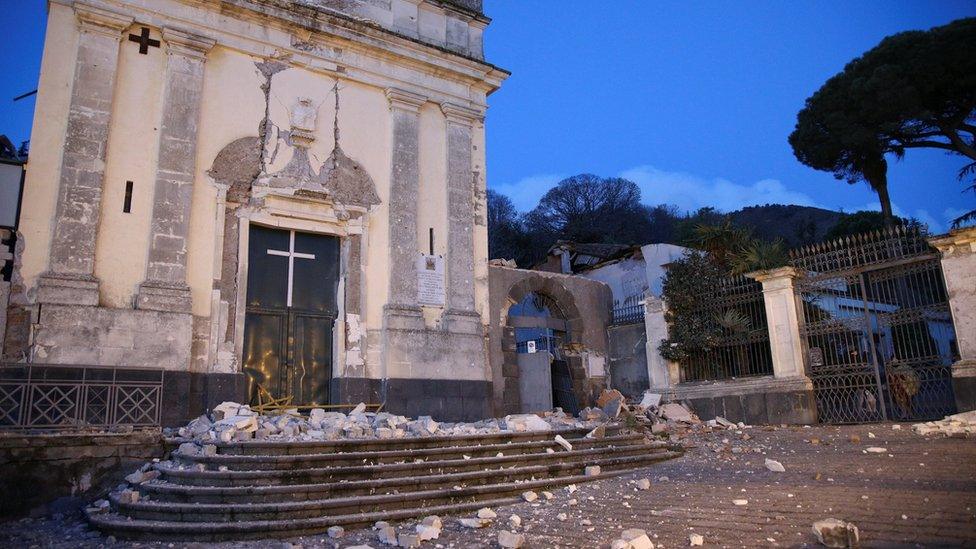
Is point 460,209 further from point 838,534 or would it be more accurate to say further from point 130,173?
point 838,534

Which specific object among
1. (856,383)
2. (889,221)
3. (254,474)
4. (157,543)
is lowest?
(157,543)

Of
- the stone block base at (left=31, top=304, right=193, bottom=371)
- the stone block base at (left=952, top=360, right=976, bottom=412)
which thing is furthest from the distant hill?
the stone block base at (left=31, top=304, right=193, bottom=371)

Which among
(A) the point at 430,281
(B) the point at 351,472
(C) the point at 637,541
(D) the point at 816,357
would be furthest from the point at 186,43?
(D) the point at 816,357

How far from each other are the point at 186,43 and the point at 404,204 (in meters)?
4.23

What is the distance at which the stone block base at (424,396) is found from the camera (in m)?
10.5

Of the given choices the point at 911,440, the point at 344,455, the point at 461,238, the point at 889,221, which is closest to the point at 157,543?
the point at 344,455

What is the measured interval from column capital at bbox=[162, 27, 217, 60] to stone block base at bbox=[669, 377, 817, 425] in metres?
10.5

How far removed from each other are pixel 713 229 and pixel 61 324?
11872 mm

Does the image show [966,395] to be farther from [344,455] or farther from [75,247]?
[75,247]

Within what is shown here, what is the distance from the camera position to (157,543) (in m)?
5.29

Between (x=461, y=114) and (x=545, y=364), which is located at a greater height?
(x=461, y=114)

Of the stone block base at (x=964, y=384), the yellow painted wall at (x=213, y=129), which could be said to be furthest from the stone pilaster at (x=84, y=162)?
the stone block base at (x=964, y=384)

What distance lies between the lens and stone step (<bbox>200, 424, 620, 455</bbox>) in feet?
22.1

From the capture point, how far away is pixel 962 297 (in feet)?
32.8
